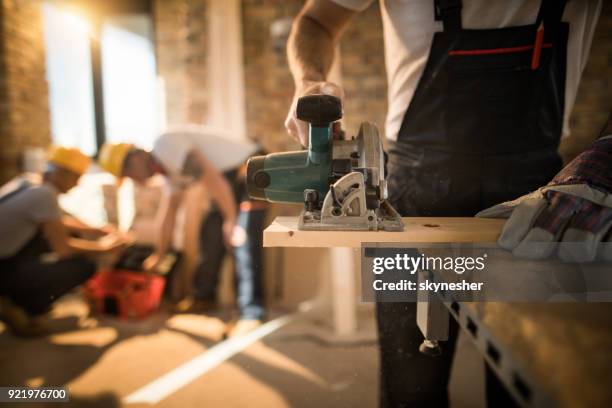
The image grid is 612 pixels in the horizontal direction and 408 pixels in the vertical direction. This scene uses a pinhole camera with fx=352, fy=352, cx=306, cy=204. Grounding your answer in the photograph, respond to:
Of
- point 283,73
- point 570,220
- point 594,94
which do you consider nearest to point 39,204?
point 283,73

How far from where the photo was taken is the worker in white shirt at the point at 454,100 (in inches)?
25.6

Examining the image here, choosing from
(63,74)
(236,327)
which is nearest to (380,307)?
(236,327)

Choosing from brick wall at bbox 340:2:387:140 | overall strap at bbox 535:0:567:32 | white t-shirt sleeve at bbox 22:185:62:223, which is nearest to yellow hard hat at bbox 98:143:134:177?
white t-shirt sleeve at bbox 22:185:62:223

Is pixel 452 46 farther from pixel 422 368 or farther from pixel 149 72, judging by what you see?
pixel 149 72

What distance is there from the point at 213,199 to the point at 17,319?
1.15 m

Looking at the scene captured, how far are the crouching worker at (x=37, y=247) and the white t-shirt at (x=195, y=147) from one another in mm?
458

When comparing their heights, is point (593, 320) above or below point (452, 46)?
below

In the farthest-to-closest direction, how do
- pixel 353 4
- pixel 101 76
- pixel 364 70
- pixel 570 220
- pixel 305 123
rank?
pixel 101 76, pixel 364 70, pixel 353 4, pixel 305 123, pixel 570 220

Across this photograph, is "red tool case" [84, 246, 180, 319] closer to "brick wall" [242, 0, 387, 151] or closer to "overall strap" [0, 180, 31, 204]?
"overall strap" [0, 180, 31, 204]

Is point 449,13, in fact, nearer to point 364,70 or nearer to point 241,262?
point 364,70

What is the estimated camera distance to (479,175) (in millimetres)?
720

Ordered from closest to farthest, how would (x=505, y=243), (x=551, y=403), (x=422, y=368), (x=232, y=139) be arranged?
(x=551, y=403)
(x=505, y=243)
(x=422, y=368)
(x=232, y=139)

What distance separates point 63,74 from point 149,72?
1078mm

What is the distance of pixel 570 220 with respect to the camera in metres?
0.53
